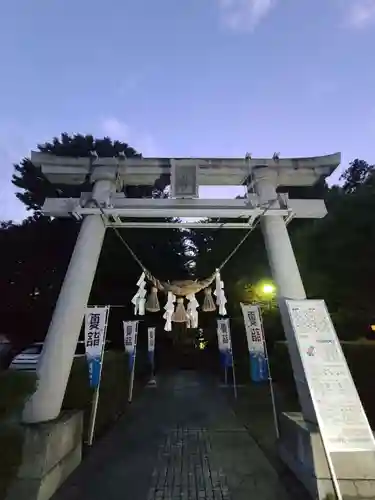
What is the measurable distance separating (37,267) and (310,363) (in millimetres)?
18237

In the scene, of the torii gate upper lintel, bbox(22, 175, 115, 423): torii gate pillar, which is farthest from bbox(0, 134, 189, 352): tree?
bbox(22, 175, 115, 423): torii gate pillar

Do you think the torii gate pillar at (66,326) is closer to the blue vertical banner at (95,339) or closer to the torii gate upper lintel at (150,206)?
the torii gate upper lintel at (150,206)

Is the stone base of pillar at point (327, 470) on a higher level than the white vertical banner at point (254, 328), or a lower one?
lower

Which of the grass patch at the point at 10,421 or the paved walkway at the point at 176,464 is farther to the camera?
the paved walkway at the point at 176,464

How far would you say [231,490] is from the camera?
486 cm

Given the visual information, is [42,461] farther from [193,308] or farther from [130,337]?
[130,337]

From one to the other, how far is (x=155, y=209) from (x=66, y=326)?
2.26 m

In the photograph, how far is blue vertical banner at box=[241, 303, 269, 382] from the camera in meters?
9.91

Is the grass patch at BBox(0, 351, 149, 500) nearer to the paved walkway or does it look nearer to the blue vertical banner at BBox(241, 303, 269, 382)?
the paved walkway

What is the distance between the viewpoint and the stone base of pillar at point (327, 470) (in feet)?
13.7

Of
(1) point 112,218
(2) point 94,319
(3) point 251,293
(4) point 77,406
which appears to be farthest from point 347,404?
(3) point 251,293

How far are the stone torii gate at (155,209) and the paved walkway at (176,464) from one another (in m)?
1.14

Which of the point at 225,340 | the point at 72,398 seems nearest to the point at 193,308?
the point at 72,398

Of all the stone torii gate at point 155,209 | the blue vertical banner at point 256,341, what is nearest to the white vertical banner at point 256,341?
the blue vertical banner at point 256,341
